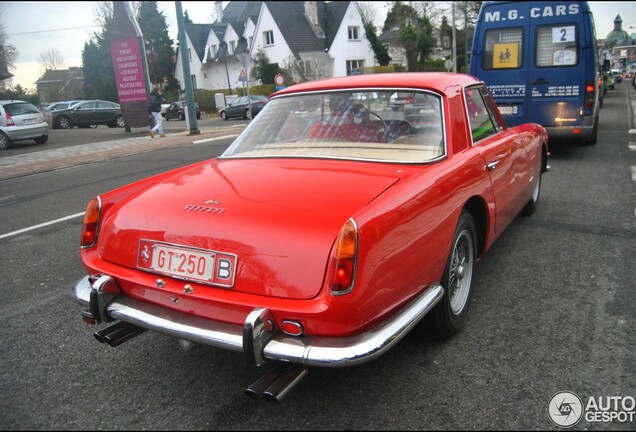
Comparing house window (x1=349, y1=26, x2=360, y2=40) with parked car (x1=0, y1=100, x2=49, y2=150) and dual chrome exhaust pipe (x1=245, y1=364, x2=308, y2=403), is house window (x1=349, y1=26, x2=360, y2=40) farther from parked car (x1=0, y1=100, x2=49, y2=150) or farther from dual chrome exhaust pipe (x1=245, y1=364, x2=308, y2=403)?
dual chrome exhaust pipe (x1=245, y1=364, x2=308, y2=403)

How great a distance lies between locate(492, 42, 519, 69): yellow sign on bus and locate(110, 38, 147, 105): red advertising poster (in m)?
13.6

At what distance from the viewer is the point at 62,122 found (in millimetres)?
27000

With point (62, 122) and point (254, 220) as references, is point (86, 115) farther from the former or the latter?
point (254, 220)

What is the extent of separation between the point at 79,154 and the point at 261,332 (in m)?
14.2

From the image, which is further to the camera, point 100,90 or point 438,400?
point 100,90

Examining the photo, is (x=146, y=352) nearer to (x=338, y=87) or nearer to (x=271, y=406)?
(x=271, y=406)

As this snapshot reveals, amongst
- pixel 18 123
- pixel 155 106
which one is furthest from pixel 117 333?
pixel 155 106

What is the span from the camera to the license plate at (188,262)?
2328mm

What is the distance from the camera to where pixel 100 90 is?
140ft

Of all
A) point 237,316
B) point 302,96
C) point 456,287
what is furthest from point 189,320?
point 302,96

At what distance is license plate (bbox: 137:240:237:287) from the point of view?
2.33 metres

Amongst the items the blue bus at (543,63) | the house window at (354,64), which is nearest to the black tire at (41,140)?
the blue bus at (543,63)

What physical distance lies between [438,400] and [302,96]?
228 cm

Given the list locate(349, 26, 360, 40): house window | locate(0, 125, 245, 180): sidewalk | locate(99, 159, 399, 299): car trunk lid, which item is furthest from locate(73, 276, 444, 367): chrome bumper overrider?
locate(349, 26, 360, 40): house window
